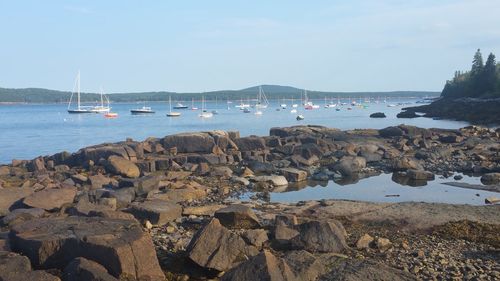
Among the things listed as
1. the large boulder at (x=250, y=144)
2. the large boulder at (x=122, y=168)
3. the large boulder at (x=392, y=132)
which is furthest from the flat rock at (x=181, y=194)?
the large boulder at (x=392, y=132)

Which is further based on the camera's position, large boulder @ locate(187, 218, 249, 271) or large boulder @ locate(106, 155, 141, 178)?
large boulder @ locate(106, 155, 141, 178)

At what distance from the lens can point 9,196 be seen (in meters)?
19.0

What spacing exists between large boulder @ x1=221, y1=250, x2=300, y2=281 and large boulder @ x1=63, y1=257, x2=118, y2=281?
2006 mm

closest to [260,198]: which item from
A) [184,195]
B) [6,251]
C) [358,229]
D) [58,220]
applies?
[184,195]

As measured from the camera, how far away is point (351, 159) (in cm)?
3250

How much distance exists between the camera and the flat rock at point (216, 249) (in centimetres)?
1097

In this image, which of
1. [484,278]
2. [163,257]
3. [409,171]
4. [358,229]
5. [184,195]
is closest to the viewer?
[484,278]

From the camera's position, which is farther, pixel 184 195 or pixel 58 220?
pixel 184 195

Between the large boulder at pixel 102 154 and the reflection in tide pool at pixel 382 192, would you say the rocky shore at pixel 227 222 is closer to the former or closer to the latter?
the large boulder at pixel 102 154

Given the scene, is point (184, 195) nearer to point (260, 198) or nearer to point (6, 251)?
point (260, 198)

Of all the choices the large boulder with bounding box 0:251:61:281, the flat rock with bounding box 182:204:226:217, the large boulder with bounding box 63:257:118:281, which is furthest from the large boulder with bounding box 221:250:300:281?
the flat rock with bounding box 182:204:226:217

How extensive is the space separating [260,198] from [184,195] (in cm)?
332

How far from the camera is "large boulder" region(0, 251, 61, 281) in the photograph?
29.5 ft

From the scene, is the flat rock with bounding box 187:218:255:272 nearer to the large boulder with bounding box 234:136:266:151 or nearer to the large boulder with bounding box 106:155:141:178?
the large boulder with bounding box 106:155:141:178
